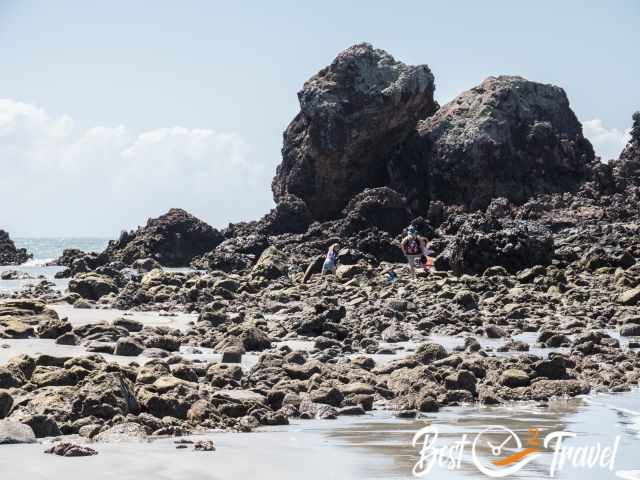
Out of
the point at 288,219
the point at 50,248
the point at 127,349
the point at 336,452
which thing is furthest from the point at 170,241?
the point at 50,248

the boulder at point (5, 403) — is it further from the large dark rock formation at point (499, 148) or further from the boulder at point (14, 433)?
the large dark rock formation at point (499, 148)

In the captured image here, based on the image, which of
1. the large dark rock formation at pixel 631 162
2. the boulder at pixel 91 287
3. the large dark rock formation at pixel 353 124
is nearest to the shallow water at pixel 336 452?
the boulder at pixel 91 287

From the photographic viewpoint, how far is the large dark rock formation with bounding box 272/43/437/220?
55.5 metres

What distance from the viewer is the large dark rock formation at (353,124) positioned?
55500 millimetres

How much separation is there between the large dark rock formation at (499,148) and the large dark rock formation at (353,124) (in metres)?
2.25

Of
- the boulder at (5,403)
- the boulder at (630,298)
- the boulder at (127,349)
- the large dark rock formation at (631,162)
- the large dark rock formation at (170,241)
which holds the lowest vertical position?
the boulder at (5,403)

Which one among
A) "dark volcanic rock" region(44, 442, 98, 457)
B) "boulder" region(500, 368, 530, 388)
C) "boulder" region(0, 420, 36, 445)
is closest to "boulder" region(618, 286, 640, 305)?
"boulder" region(500, 368, 530, 388)

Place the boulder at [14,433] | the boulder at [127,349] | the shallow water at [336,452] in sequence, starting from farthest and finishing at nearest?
the boulder at [127,349], the boulder at [14,433], the shallow water at [336,452]

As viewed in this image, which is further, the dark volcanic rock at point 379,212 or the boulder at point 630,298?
the dark volcanic rock at point 379,212

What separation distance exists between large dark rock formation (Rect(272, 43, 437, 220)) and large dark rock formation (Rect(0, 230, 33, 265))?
75.5 feet

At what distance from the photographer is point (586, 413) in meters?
9.00

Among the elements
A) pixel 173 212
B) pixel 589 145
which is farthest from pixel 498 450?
pixel 589 145

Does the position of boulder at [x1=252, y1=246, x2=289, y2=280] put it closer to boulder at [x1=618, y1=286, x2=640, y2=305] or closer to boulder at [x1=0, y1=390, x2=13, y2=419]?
Result: boulder at [x1=618, y1=286, x2=640, y2=305]

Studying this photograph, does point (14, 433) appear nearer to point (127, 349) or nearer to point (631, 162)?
point (127, 349)
